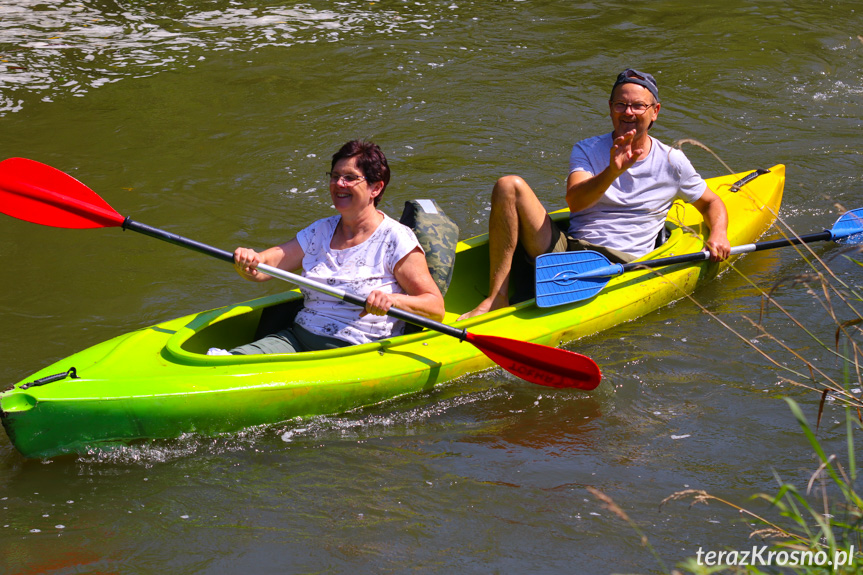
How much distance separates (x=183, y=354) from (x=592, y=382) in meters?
1.76

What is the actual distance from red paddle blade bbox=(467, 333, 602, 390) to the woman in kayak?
0.28 metres

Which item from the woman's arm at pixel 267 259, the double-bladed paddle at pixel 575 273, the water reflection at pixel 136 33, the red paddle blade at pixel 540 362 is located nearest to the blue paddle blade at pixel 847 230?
the double-bladed paddle at pixel 575 273

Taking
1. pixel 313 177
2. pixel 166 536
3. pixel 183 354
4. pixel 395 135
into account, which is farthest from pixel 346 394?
pixel 395 135

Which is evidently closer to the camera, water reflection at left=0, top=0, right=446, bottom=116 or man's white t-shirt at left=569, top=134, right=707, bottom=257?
man's white t-shirt at left=569, top=134, right=707, bottom=257

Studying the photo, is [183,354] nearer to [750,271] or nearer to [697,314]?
[697,314]

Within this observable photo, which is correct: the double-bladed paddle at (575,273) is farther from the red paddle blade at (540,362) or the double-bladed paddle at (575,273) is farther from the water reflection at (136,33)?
the water reflection at (136,33)

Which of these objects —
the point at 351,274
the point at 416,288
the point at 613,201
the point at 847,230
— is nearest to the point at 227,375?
the point at 351,274

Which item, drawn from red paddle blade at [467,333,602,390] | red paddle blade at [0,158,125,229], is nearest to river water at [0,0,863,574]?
red paddle blade at [467,333,602,390]

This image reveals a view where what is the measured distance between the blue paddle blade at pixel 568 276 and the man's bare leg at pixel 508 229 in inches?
6.0

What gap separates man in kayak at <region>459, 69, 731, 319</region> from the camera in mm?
4098

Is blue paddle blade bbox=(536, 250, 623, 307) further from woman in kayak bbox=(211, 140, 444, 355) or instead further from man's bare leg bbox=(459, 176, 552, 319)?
woman in kayak bbox=(211, 140, 444, 355)

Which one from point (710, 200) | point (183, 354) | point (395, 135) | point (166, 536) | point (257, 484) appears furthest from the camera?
point (395, 135)

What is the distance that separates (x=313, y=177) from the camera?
6598mm

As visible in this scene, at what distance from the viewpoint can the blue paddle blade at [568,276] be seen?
4211 mm
